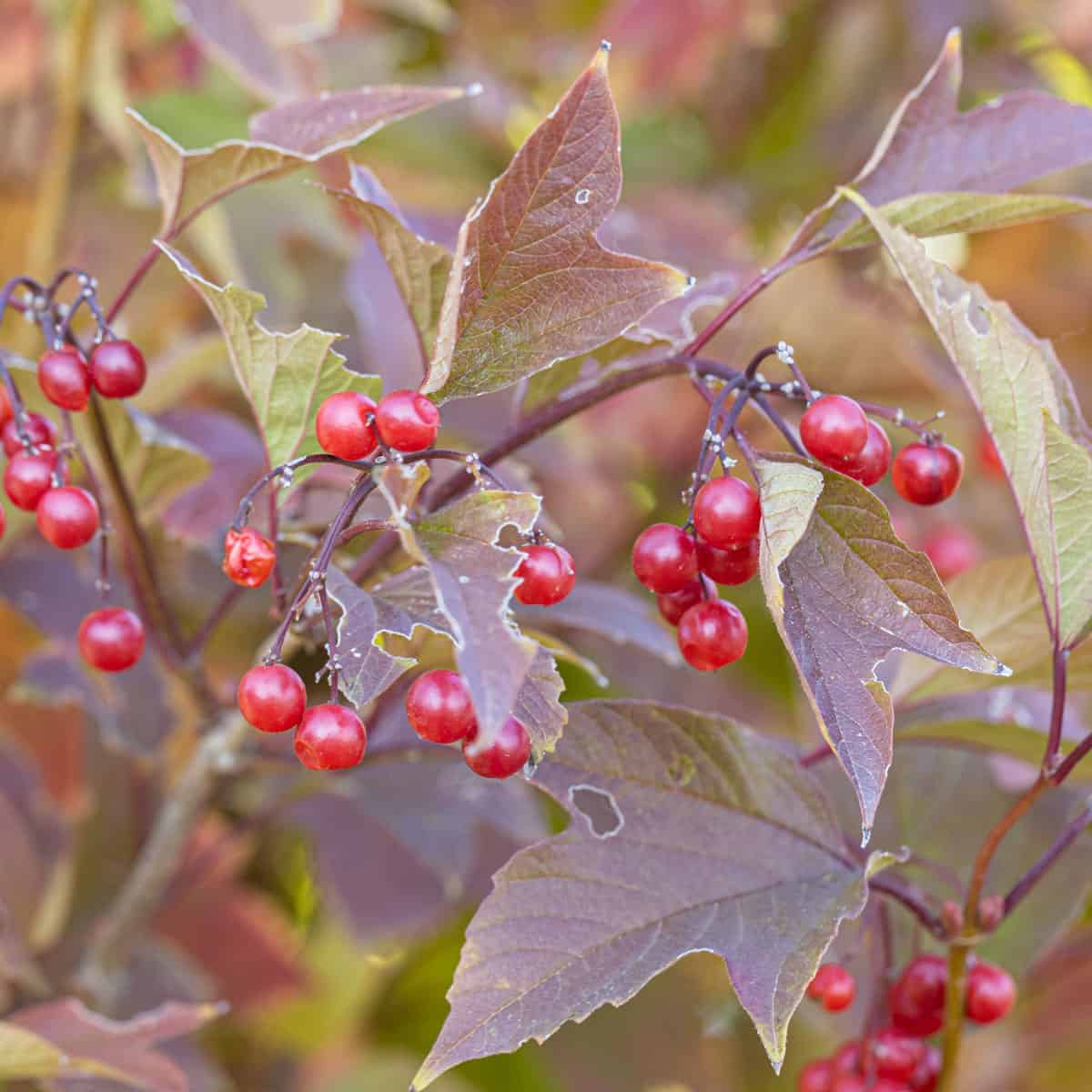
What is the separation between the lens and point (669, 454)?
1368mm

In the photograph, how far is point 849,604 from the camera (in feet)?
1.58

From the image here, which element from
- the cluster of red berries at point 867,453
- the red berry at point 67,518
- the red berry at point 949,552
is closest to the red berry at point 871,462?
the cluster of red berries at point 867,453

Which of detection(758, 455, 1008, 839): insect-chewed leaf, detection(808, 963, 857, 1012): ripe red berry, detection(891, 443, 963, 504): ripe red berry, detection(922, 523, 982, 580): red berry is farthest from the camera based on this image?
detection(922, 523, 982, 580): red berry

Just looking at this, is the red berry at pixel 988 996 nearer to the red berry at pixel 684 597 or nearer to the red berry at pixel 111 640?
the red berry at pixel 684 597

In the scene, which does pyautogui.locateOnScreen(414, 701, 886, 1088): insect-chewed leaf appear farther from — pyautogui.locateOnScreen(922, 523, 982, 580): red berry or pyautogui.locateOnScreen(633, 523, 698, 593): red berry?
pyautogui.locateOnScreen(922, 523, 982, 580): red berry

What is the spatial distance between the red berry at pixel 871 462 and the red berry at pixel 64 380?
13.3 inches

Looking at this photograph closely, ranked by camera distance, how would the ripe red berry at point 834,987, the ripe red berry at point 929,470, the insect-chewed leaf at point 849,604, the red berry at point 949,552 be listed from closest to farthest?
the insect-chewed leaf at point 849,604, the ripe red berry at point 929,470, the ripe red berry at point 834,987, the red berry at point 949,552

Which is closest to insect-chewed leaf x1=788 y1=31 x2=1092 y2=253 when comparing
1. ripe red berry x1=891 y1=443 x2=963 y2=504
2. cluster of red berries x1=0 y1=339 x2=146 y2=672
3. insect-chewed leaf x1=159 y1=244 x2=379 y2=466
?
ripe red berry x1=891 y1=443 x2=963 y2=504

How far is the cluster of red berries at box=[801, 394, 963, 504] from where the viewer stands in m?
0.49

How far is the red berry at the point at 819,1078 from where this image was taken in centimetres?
68

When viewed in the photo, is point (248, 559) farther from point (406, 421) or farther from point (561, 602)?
point (561, 602)

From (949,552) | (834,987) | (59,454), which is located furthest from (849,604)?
(949,552)

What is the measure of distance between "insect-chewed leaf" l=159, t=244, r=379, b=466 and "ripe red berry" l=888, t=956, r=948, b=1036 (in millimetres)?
397

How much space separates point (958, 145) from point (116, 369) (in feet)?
1.32
